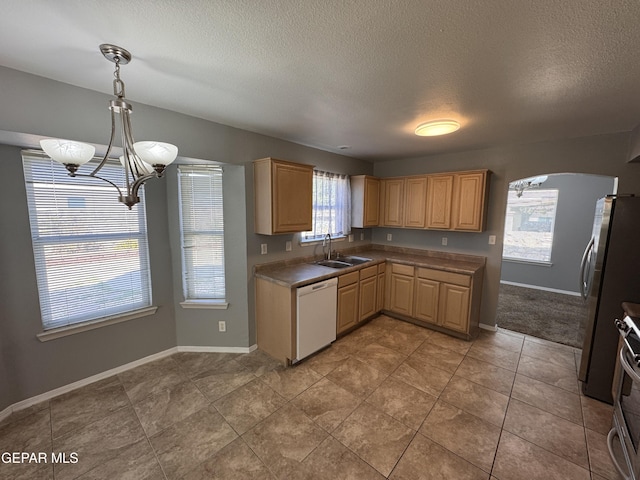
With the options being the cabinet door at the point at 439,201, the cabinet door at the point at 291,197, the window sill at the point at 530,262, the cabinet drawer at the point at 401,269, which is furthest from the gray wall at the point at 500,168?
the window sill at the point at 530,262

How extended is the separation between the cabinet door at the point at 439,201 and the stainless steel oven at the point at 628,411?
2076 millimetres

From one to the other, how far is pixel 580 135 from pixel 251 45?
3.56 m

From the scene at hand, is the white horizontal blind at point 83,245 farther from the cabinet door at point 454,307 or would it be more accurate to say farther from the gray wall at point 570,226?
the gray wall at point 570,226

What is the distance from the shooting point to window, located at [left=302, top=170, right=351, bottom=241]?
3756 mm

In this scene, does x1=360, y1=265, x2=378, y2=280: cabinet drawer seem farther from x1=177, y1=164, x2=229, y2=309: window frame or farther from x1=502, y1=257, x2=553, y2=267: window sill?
x1=502, y1=257, x2=553, y2=267: window sill

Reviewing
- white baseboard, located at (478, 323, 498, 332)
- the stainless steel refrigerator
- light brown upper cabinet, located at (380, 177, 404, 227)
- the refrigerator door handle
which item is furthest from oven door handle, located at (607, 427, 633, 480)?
light brown upper cabinet, located at (380, 177, 404, 227)

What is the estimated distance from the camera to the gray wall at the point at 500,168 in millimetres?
2746

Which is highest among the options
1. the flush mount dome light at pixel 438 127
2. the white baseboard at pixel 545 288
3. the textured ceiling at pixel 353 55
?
the textured ceiling at pixel 353 55

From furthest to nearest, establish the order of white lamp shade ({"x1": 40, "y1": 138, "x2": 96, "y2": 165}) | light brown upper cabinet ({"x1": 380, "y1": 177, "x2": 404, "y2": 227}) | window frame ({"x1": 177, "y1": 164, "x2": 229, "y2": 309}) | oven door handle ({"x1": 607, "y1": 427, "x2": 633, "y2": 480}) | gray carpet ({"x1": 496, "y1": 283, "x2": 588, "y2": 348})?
1. light brown upper cabinet ({"x1": 380, "y1": 177, "x2": 404, "y2": 227})
2. gray carpet ({"x1": 496, "y1": 283, "x2": 588, "y2": 348})
3. window frame ({"x1": 177, "y1": 164, "x2": 229, "y2": 309})
4. oven door handle ({"x1": 607, "y1": 427, "x2": 633, "y2": 480})
5. white lamp shade ({"x1": 40, "y1": 138, "x2": 96, "y2": 165})

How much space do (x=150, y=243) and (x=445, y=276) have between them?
3.52 m

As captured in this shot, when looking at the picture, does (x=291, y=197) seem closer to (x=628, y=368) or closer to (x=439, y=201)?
(x=439, y=201)

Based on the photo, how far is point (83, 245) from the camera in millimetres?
2346

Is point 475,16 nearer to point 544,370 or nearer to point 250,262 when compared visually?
point 250,262

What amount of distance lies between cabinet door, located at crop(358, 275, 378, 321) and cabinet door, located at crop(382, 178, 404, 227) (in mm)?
1049
